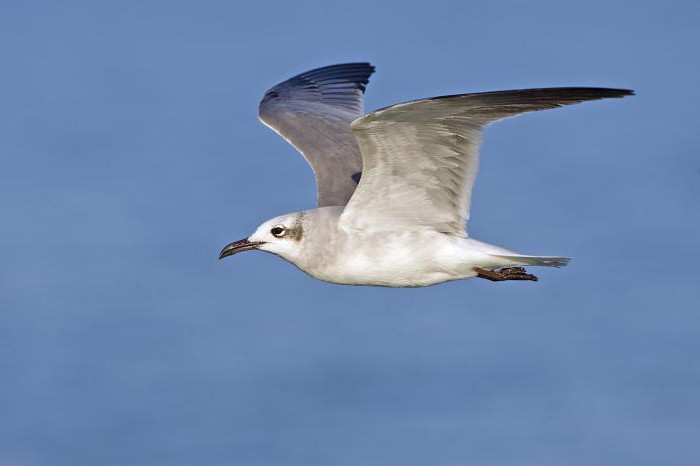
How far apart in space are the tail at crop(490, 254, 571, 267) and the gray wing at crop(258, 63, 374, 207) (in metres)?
2.36

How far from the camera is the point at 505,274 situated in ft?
44.5

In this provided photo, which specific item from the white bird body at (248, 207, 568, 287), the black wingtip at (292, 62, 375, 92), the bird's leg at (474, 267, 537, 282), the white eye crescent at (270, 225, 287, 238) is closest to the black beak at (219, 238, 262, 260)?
the white eye crescent at (270, 225, 287, 238)

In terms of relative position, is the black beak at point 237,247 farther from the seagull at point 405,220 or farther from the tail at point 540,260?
the tail at point 540,260

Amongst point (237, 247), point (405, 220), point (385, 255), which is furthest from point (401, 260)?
point (237, 247)

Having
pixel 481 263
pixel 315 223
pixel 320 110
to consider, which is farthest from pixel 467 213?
pixel 320 110

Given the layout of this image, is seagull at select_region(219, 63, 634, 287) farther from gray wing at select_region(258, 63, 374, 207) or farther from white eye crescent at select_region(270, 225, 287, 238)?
gray wing at select_region(258, 63, 374, 207)

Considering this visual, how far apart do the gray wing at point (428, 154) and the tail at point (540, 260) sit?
0.62 m

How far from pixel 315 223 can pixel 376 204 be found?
2.21 feet

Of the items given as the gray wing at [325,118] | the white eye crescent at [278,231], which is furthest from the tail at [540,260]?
the gray wing at [325,118]

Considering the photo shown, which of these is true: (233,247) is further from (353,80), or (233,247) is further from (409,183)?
(353,80)

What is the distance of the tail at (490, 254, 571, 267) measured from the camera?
42.4 feet

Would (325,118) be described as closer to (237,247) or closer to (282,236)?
(237,247)

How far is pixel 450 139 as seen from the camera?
40.5ft

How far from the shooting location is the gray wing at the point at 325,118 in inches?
593
